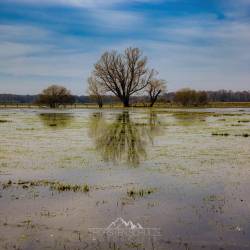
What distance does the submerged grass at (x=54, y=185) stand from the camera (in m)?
10.1

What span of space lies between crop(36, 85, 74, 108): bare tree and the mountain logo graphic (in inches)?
4034

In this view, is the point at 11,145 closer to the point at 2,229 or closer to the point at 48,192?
the point at 48,192

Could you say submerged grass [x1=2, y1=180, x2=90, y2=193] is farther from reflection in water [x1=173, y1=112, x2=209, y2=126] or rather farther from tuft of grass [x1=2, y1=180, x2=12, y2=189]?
reflection in water [x1=173, y1=112, x2=209, y2=126]

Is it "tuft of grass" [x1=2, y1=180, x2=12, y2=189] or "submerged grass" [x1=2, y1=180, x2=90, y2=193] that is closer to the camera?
"submerged grass" [x1=2, y1=180, x2=90, y2=193]

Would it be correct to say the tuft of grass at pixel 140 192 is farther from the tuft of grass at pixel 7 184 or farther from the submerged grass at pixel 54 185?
the tuft of grass at pixel 7 184

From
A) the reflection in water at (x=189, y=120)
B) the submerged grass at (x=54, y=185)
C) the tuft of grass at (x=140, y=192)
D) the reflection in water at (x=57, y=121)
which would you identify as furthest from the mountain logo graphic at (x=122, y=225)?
the reflection in water at (x=189, y=120)

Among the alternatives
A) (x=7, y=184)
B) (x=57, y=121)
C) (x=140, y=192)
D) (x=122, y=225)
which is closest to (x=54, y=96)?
(x=57, y=121)

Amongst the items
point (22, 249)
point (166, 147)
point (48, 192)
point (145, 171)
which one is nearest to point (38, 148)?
point (166, 147)

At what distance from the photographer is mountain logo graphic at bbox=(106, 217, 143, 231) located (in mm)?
7184

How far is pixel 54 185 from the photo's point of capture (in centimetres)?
1045

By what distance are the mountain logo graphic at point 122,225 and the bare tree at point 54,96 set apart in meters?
102

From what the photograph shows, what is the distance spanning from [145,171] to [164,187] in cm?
221

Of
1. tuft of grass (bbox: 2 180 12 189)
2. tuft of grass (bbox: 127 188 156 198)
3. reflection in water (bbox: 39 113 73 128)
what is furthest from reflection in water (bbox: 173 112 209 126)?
tuft of grass (bbox: 2 180 12 189)

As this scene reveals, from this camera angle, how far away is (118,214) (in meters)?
7.93
